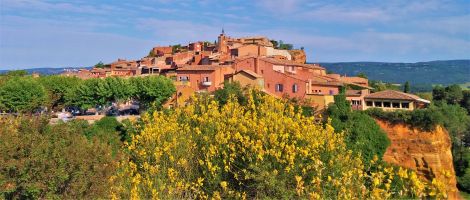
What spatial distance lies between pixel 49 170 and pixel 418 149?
119 feet

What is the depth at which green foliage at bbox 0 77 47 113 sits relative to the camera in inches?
1796

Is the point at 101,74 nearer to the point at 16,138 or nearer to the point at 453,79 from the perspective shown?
the point at 16,138

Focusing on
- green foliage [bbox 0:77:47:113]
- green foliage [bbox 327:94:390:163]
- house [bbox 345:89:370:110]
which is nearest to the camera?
green foliage [bbox 327:94:390:163]

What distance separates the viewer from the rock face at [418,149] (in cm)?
4153

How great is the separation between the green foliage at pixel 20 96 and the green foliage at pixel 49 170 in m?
33.9

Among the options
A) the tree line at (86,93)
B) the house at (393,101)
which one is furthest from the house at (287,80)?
the tree line at (86,93)

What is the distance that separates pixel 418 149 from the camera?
42.1 m

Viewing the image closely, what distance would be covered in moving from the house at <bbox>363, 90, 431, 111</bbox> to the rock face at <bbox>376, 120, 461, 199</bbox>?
251 cm

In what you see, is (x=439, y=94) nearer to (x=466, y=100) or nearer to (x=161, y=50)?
(x=466, y=100)

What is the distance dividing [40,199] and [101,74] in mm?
64255

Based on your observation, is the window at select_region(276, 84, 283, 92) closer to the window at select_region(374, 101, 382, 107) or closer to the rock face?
the window at select_region(374, 101, 382, 107)

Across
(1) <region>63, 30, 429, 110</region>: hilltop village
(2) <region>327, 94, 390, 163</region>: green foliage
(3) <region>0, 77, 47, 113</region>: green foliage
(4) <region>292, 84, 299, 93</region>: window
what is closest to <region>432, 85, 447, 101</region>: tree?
(1) <region>63, 30, 429, 110</region>: hilltop village

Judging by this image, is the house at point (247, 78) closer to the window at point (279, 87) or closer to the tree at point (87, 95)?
the window at point (279, 87)

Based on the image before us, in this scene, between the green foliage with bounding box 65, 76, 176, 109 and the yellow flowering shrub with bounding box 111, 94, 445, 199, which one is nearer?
the yellow flowering shrub with bounding box 111, 94, 445, 199
